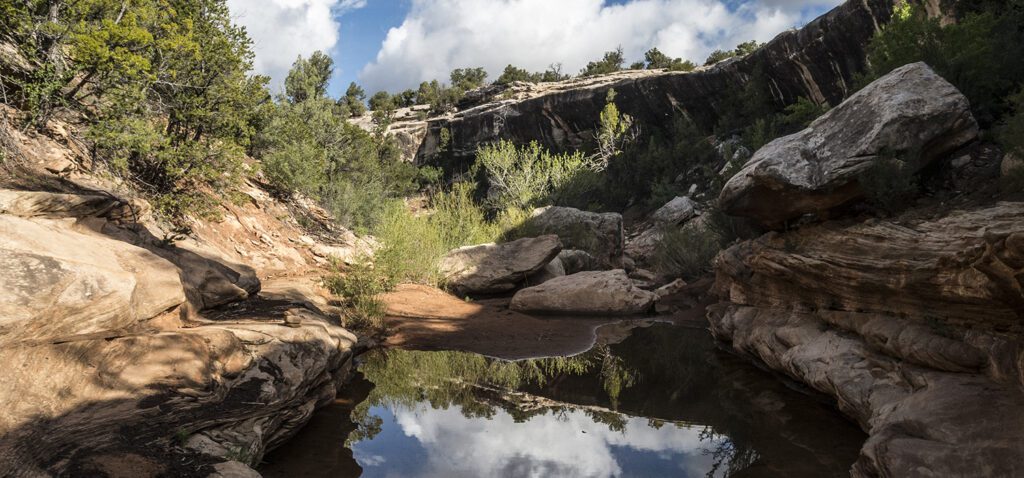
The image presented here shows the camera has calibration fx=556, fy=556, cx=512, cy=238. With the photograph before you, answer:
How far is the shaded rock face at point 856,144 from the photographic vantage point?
5906mm

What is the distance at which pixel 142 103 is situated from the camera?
30.8 ft

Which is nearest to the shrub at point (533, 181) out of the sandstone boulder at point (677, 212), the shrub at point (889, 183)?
the sandstone boulder at point (677, 212)

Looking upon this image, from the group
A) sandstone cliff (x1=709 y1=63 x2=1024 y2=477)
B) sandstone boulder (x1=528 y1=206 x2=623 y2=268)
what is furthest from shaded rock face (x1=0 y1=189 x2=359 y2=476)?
sandstone boulder (x1=528 y1=206 x2=623 y2=268)

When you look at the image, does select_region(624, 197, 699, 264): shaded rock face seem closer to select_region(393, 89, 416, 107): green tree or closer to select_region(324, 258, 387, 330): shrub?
select_region(324, 258, 387, 330): shrub

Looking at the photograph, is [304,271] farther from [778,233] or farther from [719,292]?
[778,233]

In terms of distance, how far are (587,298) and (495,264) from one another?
3.01 metres

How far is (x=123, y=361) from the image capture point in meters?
3.94

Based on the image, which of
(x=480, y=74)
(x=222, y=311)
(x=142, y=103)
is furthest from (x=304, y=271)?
(x=480, y=74)

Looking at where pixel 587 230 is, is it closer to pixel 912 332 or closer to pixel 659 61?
pixel 912 332

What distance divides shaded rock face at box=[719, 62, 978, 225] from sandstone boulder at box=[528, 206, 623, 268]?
32.3 ft

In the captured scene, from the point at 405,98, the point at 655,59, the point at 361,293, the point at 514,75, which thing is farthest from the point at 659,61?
the point at 361,293

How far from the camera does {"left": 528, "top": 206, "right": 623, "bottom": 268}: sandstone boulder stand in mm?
17297

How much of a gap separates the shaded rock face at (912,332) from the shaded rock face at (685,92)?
7.25 m

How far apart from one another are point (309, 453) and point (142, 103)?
306 inches
